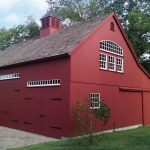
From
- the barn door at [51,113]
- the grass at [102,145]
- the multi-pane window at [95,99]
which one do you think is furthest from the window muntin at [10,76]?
the grass at [102,145]

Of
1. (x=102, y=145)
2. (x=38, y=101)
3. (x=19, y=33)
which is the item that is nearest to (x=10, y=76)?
(x=38, y=101)

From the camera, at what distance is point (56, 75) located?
58.0 feet

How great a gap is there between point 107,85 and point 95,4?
23.0m

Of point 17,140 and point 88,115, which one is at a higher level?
point 88,115

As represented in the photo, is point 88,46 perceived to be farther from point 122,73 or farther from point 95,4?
point 95,4

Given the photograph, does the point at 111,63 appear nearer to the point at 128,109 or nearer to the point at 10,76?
the point at 128,109

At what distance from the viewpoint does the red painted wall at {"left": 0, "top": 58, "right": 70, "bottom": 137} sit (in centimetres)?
1716

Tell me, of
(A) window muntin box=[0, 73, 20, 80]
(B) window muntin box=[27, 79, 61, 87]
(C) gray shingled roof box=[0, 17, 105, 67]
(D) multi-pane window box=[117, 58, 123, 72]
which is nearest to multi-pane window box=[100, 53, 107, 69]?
(D) multi-pane window box=[117, 58, 123, 72]

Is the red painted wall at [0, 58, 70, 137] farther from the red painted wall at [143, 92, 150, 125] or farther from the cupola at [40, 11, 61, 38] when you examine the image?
the red painted wall at [143, 92, 150, 125]

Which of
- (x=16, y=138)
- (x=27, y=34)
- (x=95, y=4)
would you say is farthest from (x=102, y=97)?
(x=27, y=34)

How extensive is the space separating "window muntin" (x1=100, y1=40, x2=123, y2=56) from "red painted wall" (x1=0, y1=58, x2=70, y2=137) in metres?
3.98

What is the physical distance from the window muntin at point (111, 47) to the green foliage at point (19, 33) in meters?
23.3

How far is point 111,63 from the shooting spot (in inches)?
821

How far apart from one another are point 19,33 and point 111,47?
1035 inches
